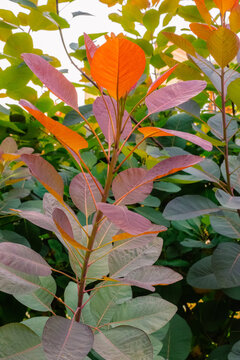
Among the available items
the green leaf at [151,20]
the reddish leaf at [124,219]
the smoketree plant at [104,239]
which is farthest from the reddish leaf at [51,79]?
the green leaf at [151,20]

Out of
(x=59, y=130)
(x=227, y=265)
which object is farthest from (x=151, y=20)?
(x=59, y=130)

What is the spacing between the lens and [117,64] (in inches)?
21.5

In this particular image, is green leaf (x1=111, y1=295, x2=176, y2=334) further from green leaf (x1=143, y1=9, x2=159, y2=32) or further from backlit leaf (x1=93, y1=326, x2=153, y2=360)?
green leaf (x1=143, y1=9, x2=159, y2=32)

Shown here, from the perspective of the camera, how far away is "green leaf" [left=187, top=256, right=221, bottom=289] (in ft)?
3.29

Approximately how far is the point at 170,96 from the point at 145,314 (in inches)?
16.1

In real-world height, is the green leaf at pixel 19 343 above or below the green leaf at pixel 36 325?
above

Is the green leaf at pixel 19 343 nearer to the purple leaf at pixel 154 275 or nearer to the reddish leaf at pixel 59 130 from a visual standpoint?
the purple leaf at pixel 154 275

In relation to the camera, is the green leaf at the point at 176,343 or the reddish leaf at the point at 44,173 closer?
the reddish leaf at the point at 44,173

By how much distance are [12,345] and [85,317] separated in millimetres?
207

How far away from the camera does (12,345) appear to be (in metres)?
0.61

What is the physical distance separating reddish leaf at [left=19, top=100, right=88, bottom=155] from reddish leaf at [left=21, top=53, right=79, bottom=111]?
0.21 feet

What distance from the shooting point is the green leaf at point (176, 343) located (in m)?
0.95

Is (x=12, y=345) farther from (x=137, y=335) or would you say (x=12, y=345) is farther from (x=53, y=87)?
(x=53, y=87)

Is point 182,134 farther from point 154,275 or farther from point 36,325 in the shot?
point 36,325
